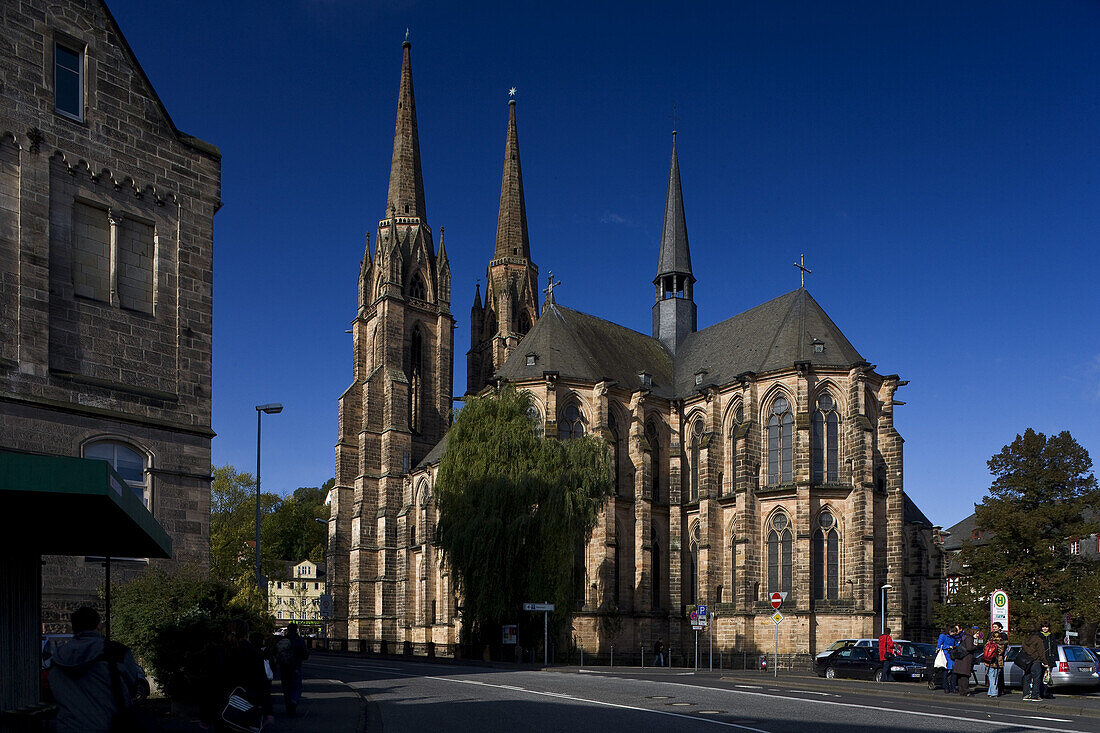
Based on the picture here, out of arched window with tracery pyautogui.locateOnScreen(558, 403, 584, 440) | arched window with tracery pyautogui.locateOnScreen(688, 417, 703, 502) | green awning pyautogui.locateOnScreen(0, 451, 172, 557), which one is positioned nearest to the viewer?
green awning pyautogui.locateOnScreen(0, 451, 172, 557)

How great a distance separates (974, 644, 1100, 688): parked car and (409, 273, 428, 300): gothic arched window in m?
49.6

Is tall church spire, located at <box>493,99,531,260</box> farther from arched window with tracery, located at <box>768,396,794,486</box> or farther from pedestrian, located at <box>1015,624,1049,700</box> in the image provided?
pedestrian, located at <box>1015,624,1049,700</box>

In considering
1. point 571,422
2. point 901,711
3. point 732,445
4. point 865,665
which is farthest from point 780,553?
point 901,711

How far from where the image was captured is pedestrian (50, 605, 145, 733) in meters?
7.60

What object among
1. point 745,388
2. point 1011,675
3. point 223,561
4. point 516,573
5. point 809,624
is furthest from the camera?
point 223,561

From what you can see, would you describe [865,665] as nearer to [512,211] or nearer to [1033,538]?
[1033,538]

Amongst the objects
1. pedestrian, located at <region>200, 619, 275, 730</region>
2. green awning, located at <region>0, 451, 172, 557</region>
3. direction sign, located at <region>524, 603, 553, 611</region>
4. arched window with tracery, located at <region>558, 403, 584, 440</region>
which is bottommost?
direction sign, located at <region>524, 603, 553, 611</region>

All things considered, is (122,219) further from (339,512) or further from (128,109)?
(339,512)

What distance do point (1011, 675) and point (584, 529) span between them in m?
17.0

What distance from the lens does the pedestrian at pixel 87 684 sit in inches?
299

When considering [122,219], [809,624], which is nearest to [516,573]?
[809,624]

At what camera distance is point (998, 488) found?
4044 centimetres

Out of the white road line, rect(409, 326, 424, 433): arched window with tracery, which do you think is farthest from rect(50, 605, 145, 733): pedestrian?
rect(409, 326, 424, 433): arched window with tracery

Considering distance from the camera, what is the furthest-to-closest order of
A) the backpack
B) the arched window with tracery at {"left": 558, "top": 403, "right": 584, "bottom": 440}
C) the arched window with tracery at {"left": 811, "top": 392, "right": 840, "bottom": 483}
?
the arched window with tracery at {"left": 558, "top": 403, "right": 584, "bottom": 440} < the arched window with tracery at {"left": 811, "top": 392, "right": 840, "bottom": 483} < the backpack
